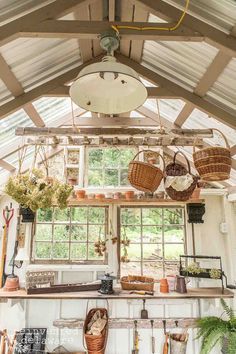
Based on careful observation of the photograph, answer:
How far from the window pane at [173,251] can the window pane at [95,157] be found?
5.32 ft

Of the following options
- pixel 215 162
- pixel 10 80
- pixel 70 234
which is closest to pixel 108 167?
pixel 70 234

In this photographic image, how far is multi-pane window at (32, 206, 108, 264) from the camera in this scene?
3940 millimetres

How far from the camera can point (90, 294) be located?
11.1ft

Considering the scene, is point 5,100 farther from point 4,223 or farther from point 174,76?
point 4,223

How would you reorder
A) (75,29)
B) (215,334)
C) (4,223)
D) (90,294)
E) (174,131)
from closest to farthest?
1. (75,29)
2. (174,131)
3. (215,334)
4. (90,294)
5. (4,223)

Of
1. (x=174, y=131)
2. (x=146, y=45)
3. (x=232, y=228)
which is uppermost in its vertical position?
(x=146, y=45)

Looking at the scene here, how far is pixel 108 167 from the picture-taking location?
13.8 feet

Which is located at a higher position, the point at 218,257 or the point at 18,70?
the point at 18,70

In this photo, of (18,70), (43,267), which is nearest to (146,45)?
(18,70)

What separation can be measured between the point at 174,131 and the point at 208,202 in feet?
5.77

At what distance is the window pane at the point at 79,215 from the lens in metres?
4.07

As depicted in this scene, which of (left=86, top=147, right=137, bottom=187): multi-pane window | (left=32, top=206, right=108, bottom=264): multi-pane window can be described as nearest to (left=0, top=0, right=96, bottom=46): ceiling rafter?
(left=86, top=147, right=137, bottom=187): multi-pane window

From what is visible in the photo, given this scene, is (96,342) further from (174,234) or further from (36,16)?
(36,16)

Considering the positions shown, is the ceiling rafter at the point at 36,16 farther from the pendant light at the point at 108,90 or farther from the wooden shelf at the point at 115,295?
the wooden shelf at the point at 115,295
